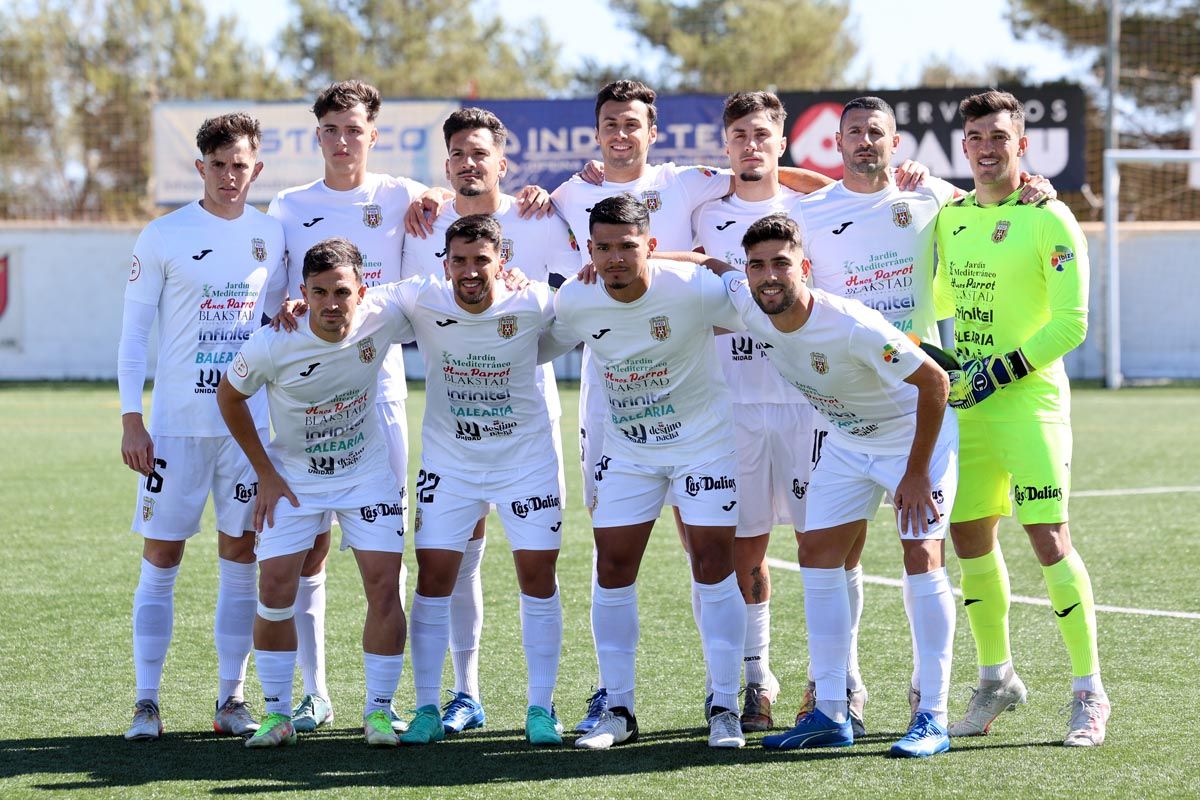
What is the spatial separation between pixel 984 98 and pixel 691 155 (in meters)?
17.9

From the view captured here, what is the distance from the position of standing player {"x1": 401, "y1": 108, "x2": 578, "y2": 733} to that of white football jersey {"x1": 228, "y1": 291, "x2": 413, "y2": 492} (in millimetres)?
450

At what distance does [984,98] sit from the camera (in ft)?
17.8

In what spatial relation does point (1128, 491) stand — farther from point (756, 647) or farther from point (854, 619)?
point (756, 647)

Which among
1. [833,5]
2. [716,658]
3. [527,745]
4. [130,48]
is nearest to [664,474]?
[716,658]

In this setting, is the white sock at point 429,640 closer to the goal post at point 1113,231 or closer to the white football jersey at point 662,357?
the white football jersey at point 662,357

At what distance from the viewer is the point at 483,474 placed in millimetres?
5434

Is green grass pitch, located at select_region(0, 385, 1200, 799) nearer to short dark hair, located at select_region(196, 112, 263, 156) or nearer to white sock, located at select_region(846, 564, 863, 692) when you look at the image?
white sock, located at select_region(846, 564, 863, 692)

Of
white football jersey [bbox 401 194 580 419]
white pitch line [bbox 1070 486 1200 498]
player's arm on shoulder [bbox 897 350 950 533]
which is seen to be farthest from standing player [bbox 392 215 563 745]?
white pitch line [bbox 1070 486 1200 498]

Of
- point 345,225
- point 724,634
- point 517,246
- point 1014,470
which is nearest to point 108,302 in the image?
point 345,225

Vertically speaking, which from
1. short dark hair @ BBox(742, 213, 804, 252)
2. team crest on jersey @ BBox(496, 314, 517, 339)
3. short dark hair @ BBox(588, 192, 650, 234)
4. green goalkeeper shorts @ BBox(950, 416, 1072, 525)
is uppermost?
short dark hair @ BBox(588, 192, 650, 234)

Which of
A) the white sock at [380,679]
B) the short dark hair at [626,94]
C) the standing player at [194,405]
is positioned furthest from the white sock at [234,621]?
the short dark hair at [626,94]

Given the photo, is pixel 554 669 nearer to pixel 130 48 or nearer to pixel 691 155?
pixel 691 155

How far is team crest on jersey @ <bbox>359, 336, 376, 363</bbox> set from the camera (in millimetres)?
5387

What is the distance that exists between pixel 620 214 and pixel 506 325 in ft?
2.02
